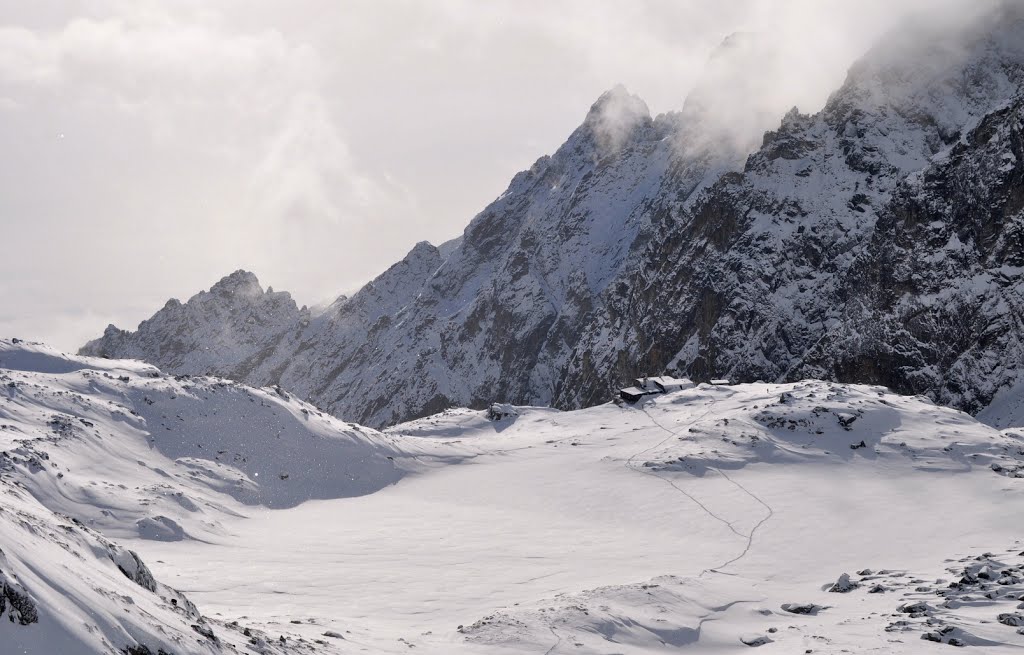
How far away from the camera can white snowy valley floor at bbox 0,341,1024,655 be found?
19.2 m

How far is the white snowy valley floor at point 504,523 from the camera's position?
63.1 ft

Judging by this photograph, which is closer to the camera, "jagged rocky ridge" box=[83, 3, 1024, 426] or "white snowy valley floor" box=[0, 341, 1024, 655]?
"white snowy valley floor" box=[0, 341, 1024, 655]

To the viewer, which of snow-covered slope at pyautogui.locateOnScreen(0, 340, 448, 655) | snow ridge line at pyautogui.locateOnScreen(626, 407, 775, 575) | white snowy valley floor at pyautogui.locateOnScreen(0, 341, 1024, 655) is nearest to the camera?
snow-covered slope at pyautogui.locateOnScreen(0, 340, 448, 655)

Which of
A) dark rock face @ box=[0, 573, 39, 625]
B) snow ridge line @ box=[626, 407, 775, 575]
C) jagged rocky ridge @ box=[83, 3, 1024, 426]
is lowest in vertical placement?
snow ridge line @ box=[626, 407, 775, 575]

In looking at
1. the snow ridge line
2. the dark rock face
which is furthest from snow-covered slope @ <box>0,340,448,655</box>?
the snow ridge line

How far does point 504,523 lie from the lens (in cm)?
4094

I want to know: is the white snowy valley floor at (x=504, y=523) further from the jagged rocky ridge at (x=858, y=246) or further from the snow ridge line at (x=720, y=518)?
the jagged rocky ridge at (x=858, y=246)

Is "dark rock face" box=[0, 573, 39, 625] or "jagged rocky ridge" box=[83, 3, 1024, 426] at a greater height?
"jagged rocky ridge" box=[83, 3, 1024, 426]

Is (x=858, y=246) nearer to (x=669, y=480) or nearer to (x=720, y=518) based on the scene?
(x=669, y=480)

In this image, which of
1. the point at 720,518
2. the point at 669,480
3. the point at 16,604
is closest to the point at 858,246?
the point at 669,480

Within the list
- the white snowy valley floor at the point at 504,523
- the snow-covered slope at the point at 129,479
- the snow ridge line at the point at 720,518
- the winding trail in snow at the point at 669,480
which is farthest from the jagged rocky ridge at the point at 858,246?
A: the snow-covered slope at the point at 129,479

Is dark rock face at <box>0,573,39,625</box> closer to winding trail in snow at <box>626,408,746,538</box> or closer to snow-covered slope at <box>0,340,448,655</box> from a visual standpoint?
snow-covered slope at <box>0,340,448,655</box>

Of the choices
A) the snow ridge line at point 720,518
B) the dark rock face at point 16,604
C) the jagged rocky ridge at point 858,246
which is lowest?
the snow ridge line at point 720,518

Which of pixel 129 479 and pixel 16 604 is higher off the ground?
pixel 129 479
